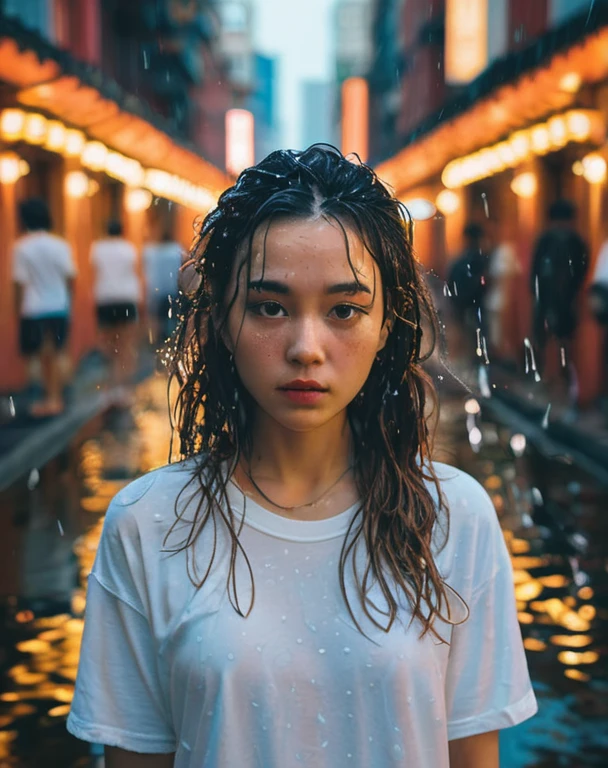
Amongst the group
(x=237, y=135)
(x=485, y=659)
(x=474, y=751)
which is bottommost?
(x=474, y=751)

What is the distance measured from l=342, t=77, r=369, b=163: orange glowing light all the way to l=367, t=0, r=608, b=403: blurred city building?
40692mm

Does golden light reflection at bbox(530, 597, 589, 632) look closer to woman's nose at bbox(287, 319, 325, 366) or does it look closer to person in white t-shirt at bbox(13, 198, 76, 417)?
woman's nose at bbox(287, 319, 325, 366)

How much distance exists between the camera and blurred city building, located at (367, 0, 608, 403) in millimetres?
14414

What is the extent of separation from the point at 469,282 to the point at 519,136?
8.61 feet

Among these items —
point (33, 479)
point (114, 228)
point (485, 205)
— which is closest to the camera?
point (33, 479)

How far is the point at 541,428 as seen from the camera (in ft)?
40.2

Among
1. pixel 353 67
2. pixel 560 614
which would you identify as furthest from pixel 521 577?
pixel 353 67

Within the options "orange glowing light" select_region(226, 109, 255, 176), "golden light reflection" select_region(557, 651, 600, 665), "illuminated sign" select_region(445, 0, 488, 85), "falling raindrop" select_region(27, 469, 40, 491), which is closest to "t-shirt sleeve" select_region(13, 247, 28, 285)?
"falling raindrop" select_region(27, 469, 40, 491)

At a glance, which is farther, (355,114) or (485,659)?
(355,114)

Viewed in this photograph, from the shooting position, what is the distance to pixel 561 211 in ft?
39.0

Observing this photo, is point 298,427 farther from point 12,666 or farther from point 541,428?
point 541,428

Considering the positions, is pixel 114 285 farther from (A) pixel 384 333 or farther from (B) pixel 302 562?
(B) pixel 302 562

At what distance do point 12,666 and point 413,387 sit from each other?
3.35m

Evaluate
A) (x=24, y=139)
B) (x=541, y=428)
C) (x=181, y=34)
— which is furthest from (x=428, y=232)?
(x=541, y=428)
